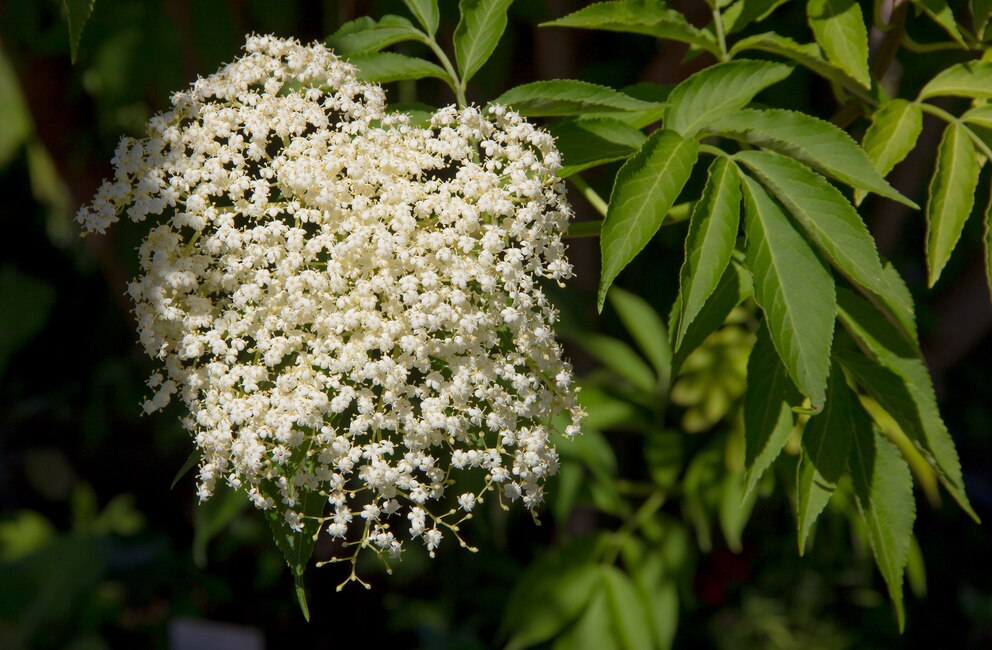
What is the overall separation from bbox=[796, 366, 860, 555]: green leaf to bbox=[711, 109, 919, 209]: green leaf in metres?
0.32

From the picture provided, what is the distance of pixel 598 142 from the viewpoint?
4.07ft

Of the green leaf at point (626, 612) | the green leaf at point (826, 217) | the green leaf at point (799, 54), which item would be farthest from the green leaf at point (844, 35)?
the green leaf at point (626, 612)

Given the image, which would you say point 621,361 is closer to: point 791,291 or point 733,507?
point 733,507

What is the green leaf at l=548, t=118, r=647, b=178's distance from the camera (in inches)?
48.3

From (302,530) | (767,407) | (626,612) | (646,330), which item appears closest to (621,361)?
(646,330)

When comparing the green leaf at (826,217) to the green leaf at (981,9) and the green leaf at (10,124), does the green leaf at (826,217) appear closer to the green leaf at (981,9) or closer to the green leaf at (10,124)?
the green leaf at (981,9)

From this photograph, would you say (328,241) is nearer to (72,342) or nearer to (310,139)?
(310,139)

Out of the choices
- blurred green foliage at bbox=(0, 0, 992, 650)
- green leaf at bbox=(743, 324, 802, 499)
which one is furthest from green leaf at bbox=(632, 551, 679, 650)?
green leaf at bbox=(743, 324, 802, 499)

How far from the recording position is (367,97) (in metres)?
1.17

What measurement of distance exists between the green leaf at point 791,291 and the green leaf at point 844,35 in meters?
0.29

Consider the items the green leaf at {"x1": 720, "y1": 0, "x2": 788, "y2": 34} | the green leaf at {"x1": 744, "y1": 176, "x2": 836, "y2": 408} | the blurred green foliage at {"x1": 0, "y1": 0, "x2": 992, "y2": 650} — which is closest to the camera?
the green leaf at {"x1": 744, "y1": 176, "x2": 836, "y2": 408}

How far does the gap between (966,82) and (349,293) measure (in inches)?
37.6

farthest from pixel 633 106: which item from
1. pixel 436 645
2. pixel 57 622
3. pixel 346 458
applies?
pixel 57 622

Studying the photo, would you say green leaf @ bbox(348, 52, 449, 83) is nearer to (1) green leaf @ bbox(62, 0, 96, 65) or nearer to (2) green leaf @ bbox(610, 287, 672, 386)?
(1) green leaf @ bbox(62, 0, 96, 65)
